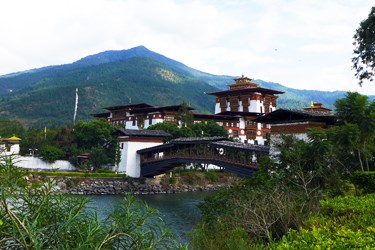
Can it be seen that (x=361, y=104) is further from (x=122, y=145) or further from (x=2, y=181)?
(x=122, y=145)

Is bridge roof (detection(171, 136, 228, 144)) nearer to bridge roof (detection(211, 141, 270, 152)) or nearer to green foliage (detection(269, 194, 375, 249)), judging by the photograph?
bridge roof (detection(211, 141, 270, 152))

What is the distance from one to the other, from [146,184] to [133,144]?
483 cm

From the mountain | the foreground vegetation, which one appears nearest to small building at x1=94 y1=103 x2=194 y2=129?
the mountain

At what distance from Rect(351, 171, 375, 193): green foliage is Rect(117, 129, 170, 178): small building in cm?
3008

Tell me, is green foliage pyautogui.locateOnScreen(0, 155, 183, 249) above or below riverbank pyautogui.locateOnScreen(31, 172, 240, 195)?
above

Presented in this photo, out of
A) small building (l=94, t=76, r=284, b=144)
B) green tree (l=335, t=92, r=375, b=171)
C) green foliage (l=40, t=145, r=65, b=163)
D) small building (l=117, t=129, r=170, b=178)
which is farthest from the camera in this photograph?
small building (l=94, t=76, r=284, b=144)

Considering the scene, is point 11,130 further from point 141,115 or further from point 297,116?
point 297,116

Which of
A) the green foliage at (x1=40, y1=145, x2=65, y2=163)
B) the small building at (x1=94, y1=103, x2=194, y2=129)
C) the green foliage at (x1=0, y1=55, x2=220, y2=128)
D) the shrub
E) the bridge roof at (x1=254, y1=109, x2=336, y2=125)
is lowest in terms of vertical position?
the shrub

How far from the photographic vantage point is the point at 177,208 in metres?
30.9

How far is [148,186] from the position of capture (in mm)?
43312

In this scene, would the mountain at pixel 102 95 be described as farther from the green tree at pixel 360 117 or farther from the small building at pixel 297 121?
the green tree at pixel 360 117

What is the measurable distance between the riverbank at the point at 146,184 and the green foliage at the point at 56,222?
113ft

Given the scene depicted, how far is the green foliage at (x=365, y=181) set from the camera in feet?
51.0

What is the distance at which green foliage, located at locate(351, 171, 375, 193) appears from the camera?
612 inches
